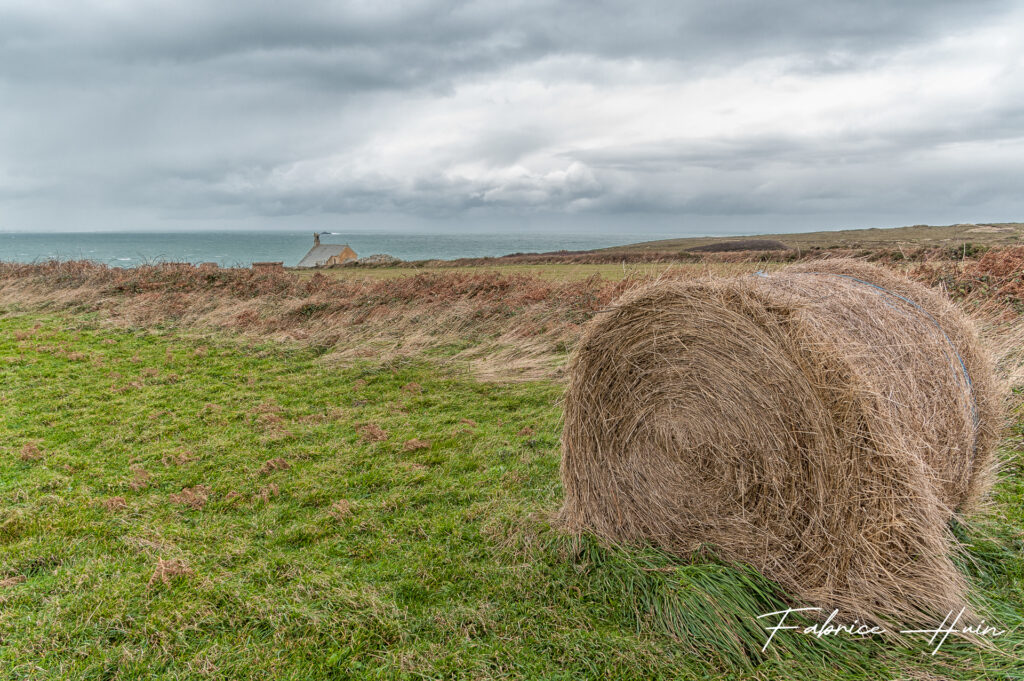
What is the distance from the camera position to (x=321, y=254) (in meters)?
55.7

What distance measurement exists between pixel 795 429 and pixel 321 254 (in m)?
56.8

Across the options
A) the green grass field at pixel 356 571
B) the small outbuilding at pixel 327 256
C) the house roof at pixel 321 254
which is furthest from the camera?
the house roof at pixel 321 254

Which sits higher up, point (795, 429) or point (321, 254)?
point (321, 254)

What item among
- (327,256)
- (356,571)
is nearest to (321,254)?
(327,256)

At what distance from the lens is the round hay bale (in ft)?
11.8

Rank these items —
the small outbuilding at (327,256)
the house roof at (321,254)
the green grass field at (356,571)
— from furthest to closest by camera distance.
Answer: the house roof at (321,254) < the small outbuilding at (327,256) < the green grass field at (356,571)

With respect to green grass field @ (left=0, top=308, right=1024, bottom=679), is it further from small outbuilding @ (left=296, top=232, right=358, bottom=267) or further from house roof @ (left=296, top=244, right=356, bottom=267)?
house roof @ (left=296, top=244, right=356, bottom=267)

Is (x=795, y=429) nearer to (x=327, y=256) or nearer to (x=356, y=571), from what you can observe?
(x=356, y=571)

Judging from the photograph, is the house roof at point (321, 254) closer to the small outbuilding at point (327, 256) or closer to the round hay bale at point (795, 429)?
the small outbuilding at point (327, 256)

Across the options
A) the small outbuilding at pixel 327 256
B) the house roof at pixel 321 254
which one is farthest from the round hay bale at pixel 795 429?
the house roof at pixel 321 254

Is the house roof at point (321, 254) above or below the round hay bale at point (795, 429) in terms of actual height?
above

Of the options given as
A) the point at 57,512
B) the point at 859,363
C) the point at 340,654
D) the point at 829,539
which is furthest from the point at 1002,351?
the point at 57,512

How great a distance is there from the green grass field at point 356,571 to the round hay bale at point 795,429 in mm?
352

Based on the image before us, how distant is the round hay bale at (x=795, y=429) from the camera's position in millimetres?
3594
